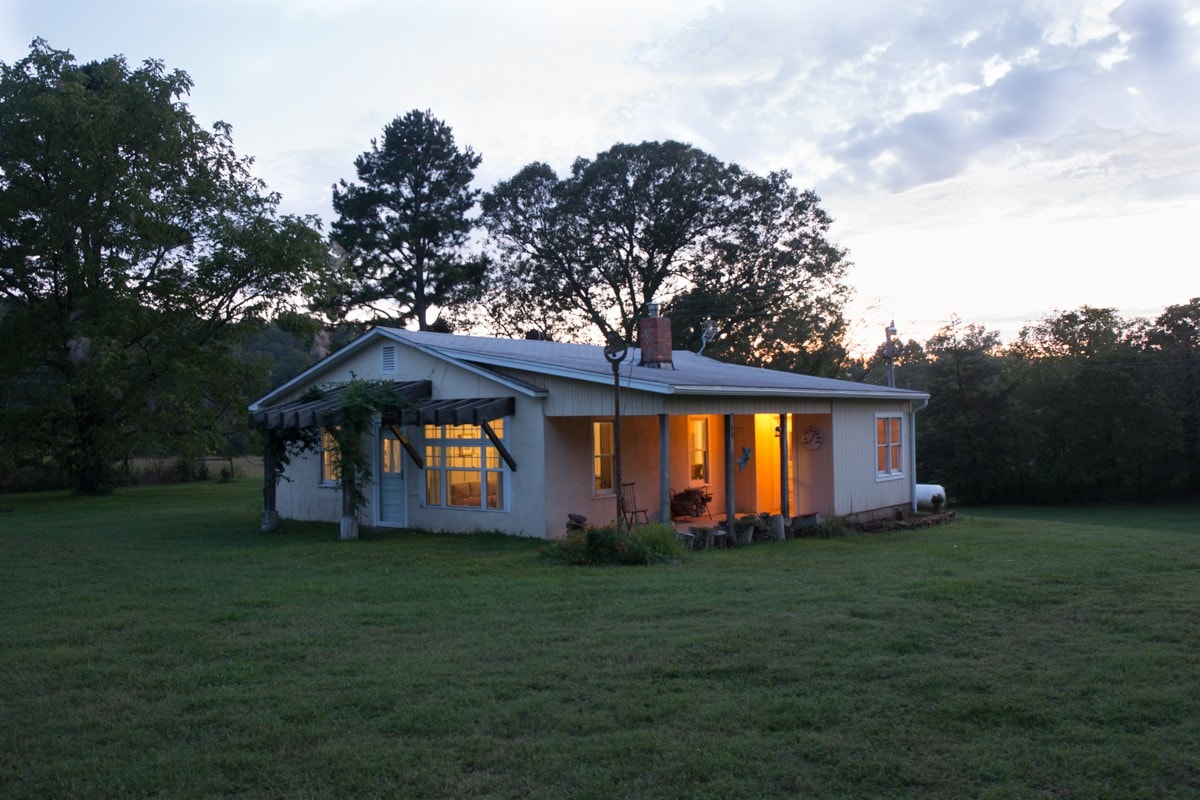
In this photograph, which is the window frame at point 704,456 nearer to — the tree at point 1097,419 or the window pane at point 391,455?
the window pane at point 391,455

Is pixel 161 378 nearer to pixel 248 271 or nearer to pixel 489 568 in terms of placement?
pixel 248 271

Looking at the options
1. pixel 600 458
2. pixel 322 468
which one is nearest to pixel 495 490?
pixel 600 458

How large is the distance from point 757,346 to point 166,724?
33681mm

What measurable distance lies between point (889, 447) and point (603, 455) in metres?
6.83

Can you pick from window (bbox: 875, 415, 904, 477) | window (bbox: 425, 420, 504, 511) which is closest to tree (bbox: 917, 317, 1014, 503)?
window (bbox: 875, 415, 904, 477)

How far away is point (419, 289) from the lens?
126 ft

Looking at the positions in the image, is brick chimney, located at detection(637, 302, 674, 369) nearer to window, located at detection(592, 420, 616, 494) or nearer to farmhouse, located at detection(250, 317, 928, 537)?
farmhouse, located at detection(250, 317, 928, 537)

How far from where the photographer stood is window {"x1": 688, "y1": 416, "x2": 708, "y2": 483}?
668 inches

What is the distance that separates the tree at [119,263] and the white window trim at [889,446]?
628 inches

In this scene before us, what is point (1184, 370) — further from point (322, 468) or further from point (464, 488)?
point (322, 468)

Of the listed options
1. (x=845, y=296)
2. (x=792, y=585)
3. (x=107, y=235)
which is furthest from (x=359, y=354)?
(x=845, y=296)

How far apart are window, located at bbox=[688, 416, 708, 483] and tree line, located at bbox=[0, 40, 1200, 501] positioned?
6.67 m

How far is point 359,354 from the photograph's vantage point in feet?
54.5

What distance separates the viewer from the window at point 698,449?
17.0m
